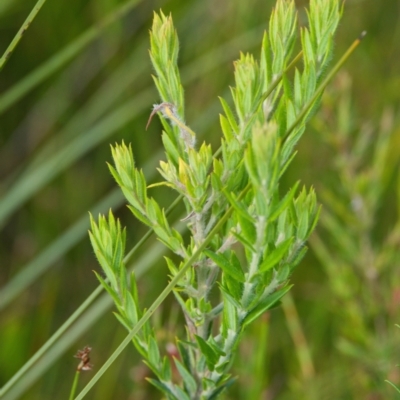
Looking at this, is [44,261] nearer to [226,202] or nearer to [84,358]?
[84,358]

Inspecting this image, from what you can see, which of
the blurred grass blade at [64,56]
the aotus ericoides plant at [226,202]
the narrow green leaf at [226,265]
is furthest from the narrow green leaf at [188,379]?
the blurred grass blade at [64,56]

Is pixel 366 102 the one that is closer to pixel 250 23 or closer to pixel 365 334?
pixel 250 23

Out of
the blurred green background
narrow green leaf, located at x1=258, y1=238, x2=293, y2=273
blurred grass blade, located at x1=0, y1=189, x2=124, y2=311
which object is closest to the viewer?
narrow green leaf, located at x1=258, y1=238, x2=293, y2=273

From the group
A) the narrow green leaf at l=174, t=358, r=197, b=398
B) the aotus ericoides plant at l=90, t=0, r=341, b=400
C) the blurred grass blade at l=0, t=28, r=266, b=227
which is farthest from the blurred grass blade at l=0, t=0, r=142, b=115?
the narrow green leaf at l=174, t=358, r=197, b=398

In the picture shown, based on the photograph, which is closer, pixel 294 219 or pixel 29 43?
pixel 294 219

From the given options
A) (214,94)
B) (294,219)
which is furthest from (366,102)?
(294,219)

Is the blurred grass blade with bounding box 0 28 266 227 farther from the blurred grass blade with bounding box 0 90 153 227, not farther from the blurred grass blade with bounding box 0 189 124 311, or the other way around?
the blurred grass blade with bounding box 0 189 124 311
